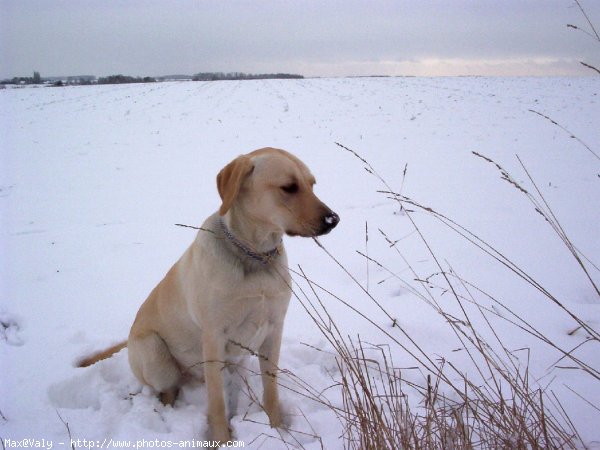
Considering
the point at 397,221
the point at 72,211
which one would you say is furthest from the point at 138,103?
the point at 397,221

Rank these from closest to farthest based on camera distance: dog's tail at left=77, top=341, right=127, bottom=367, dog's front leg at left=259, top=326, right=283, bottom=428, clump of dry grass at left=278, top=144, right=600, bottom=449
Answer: clump of dry grass at left=278, top=144, right=600, bottom=449, dog's front leg at left=259, top=326, right=283, bottom=428, dog's tail at left=77, top=341, right=127, bottom=367

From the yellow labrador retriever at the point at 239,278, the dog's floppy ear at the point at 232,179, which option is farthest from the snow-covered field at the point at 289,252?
the dog's floppy ear at the point at 232,179

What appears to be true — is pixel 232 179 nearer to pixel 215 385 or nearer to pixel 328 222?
pixel 328 222

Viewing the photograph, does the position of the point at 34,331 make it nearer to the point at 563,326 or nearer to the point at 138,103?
the point at 563,326

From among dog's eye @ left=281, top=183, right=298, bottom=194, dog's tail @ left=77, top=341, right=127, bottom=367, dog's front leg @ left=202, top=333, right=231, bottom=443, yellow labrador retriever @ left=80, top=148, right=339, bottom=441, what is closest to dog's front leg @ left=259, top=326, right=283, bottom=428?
yellow labrador retriever @ left=80, top=148, right=339, bottom=441

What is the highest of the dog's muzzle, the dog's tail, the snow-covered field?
the dog's muzzle

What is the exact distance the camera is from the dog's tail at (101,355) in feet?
8.17

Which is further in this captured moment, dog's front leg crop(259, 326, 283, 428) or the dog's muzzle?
dog's front leg crop(259, 326, 283, 428)

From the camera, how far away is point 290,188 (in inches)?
76.6

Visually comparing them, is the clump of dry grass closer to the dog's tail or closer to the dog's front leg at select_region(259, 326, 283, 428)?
the dog's front leg at select_region(259, 326, 283, 428)

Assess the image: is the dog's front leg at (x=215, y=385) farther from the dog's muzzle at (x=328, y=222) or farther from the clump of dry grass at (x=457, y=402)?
the dog's muzzle at (x=328, y=222)

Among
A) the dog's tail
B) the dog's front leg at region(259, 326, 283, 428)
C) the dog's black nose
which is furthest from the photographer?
the dog's tail

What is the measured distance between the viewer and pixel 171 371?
2.25 meters

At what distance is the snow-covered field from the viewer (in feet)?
7.06
